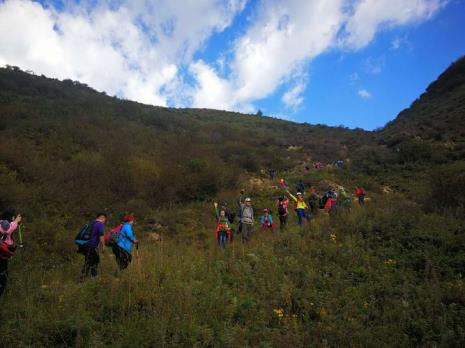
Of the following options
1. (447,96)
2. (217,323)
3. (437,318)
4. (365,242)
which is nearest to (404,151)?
(447,96)

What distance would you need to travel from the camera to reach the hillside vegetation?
3717 mm

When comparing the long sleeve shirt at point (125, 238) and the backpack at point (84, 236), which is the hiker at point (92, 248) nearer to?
the backpack at point (84, 236)

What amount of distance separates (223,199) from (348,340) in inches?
510

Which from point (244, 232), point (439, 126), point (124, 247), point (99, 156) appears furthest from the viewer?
point (439, 126)

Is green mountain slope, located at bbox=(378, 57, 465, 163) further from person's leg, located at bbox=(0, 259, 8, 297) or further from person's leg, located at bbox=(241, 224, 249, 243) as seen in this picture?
person's leg, located at bbox=(0, 259, 8, 297)

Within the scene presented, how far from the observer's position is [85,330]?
139 inches

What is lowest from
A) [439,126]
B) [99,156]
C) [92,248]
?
[92,248]

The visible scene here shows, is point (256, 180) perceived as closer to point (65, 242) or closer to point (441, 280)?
point (65, 242)

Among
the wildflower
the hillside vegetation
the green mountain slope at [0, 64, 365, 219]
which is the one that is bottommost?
the wildflower

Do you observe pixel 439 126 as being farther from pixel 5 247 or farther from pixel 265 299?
pixel 5 247

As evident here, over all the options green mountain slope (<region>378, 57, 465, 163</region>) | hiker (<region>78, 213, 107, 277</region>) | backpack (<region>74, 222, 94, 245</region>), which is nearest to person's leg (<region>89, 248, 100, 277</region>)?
hiker (<region>78, 213, 107, 277</region>)

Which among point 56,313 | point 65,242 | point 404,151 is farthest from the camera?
point 404,151

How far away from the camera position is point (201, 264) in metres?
5.81

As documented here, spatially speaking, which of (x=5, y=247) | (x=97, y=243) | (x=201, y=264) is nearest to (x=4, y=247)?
(x=5, y=247)
